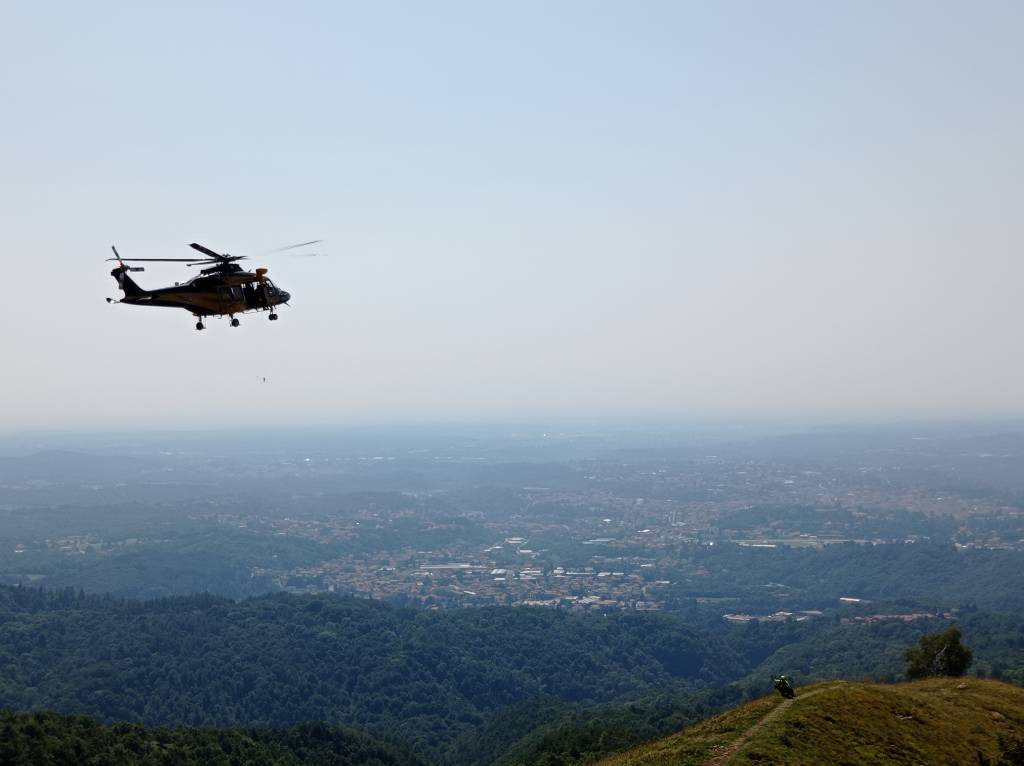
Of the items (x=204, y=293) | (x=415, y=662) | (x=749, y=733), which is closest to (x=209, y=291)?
(x=204, y=293)

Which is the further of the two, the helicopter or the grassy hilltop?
the helicopter

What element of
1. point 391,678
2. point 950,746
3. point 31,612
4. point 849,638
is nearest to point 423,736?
point 391,678

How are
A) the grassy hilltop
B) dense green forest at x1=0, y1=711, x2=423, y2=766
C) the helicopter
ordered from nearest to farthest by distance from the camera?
the grassy hilltop → the helicopter → dense green forest at x1=0, y1=711, x2=423, y2=766

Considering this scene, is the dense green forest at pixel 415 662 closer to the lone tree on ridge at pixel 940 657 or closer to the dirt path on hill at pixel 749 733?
the lone tree on ridge at pixel 940 657

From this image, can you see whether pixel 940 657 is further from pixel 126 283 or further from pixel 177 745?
pixel 177 745

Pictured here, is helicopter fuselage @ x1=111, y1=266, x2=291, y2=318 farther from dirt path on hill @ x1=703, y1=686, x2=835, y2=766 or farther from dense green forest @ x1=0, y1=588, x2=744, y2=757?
dense green forest @ x1=0, y1=588, x2=744, y2=757


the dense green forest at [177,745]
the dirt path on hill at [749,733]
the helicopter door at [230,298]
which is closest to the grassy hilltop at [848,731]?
the dirt path on hill at [749,733]

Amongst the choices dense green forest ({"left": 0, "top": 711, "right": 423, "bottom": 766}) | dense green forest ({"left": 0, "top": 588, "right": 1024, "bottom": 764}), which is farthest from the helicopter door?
dense green forest ({"left": 0, "top": 588, "right": 1024, "bottom": 764})

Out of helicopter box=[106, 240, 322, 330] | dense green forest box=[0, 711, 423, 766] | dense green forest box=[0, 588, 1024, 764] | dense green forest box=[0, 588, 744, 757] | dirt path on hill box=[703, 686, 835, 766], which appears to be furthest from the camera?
dense green forest box=[0, 588, 744, 757]
